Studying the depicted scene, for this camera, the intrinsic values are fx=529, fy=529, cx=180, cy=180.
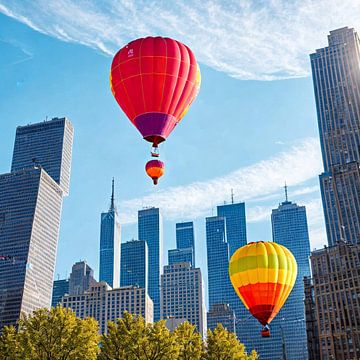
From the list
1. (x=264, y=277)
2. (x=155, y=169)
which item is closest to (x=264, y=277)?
(x=264, y=277)

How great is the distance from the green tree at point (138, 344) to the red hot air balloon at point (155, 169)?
16096 mm

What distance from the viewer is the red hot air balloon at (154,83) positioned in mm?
37375

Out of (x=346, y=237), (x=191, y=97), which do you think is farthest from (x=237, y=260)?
(x=346, y=237)

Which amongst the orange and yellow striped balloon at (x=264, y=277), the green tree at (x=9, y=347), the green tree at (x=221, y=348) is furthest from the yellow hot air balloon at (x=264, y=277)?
the green tree at (x=9, y=347)

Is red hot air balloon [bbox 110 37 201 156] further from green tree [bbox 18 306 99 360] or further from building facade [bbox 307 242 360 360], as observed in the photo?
building facade [bbox 307 242 360 360]

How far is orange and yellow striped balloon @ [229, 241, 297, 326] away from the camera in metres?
45.4

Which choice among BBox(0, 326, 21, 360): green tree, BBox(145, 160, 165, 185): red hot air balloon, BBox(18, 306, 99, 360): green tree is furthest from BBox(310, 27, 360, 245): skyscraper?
BBox(145, 160, 165, 185): red hot air balloon

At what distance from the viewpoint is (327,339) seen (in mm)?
112062

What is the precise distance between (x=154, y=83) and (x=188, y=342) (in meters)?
28.6

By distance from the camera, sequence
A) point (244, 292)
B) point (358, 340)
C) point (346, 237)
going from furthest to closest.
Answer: point (346, 237), point (358, 340), point (244, 292)

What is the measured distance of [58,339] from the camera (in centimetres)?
4691

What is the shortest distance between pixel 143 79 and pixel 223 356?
95.8ft

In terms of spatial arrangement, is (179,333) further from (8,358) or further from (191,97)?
(191,97)

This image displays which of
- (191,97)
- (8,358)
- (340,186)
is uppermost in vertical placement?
(340,186)
